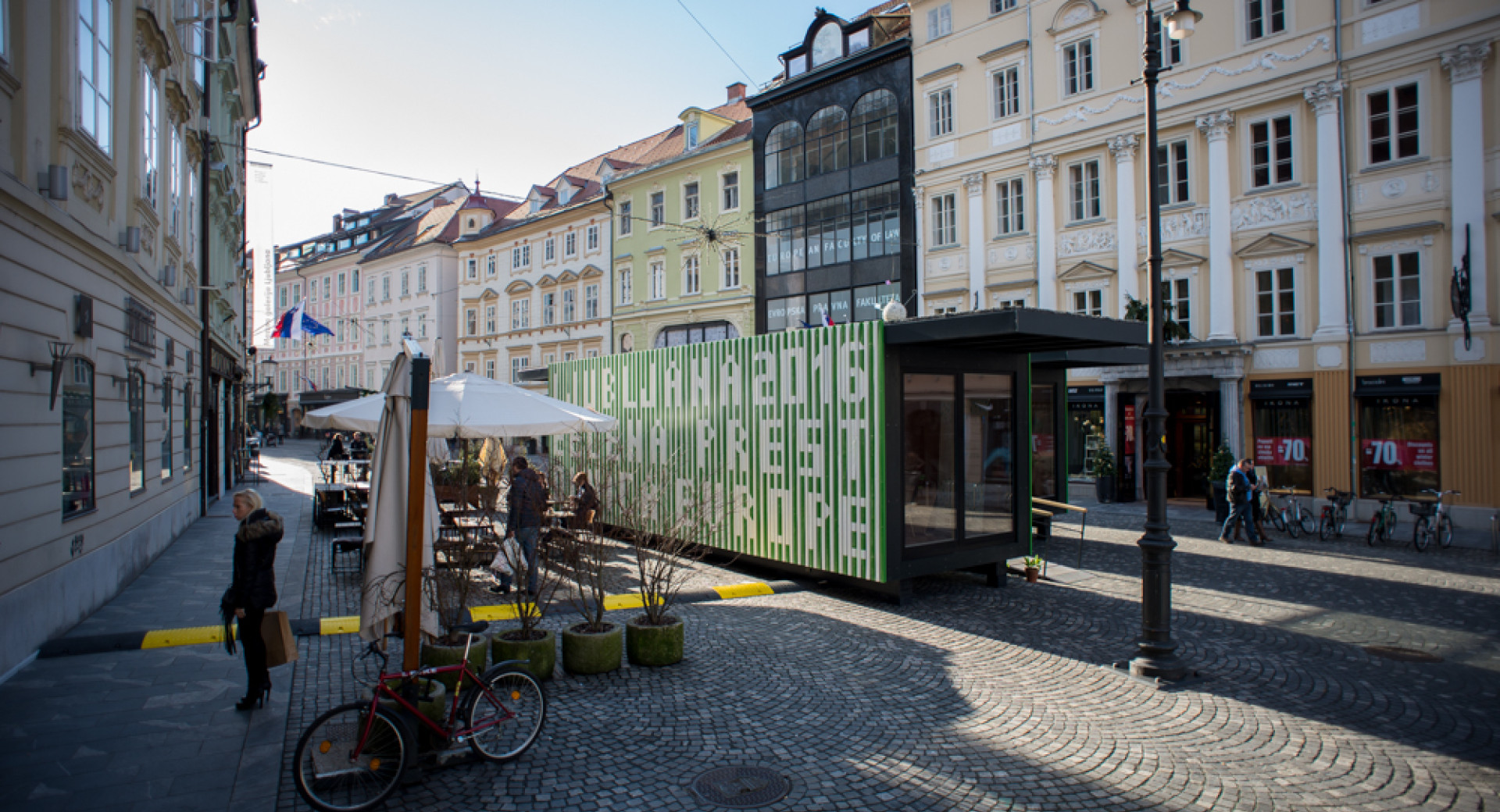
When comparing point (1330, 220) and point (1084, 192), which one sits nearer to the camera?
point (1330, 220)

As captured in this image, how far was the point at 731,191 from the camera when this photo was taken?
34.7 metres

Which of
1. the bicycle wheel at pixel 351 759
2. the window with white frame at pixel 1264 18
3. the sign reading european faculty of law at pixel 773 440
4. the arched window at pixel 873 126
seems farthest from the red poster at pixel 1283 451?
the bicycle wheel at pixel 351 759

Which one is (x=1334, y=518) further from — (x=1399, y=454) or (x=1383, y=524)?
(x=1399, y=454)

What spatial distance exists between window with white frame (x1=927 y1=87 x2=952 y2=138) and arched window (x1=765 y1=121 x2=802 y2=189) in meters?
5.90

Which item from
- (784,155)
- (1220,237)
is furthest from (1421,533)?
(784,155)

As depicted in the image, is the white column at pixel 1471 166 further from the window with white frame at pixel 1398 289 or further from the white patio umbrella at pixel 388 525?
the white patio umbrella at pixel 388 525

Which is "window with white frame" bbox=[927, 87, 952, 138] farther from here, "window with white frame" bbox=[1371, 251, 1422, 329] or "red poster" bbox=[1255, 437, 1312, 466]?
"red poster" bbox=[1255, 437, 1312, 466]

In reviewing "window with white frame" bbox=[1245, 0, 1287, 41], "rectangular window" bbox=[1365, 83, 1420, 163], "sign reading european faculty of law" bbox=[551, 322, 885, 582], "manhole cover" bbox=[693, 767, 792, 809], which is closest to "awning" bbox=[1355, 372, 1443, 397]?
"rectangular window" bbox=[1365, 83, 1420, 163]

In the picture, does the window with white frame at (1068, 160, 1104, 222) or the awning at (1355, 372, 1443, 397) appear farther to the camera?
the window with white frame at (1068, 160, 1104, 222)

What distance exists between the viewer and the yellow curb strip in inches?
433

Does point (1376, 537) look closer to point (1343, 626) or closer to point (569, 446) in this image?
point (1343, 626)

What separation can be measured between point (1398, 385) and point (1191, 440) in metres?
5.20

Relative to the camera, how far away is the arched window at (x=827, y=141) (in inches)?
1185

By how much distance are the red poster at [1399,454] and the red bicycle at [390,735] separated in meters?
20.5
